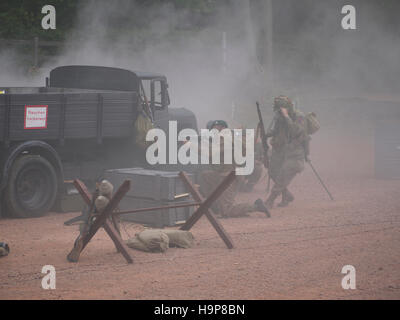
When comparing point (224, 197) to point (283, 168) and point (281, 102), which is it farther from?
point (281, 102)

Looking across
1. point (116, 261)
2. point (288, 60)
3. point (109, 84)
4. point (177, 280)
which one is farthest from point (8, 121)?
point (288, 60)

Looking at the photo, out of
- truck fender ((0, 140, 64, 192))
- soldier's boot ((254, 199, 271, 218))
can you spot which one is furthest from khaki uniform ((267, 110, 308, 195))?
truck fender ((0, 140, 64, 192))

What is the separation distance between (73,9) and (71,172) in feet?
45.2

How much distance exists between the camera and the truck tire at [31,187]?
1206cm

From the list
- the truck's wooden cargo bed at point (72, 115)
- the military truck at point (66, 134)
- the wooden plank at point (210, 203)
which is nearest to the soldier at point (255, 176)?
the military truck at point (66, 134)

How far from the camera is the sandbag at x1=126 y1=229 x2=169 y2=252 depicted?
9.55 metres

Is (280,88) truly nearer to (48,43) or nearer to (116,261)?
(48,43)

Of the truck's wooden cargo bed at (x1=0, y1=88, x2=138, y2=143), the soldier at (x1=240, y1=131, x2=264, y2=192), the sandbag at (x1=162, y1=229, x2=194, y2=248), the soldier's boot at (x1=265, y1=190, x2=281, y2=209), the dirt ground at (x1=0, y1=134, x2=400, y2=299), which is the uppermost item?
the truck's wooden cargo bed at (x1=0, y1=88, x2=138, y2=143)

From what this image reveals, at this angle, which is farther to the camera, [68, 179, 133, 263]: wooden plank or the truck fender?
the truck fender

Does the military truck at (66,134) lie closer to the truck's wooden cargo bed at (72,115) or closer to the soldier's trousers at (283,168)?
the truck's wooden cargo bed at (72,115)

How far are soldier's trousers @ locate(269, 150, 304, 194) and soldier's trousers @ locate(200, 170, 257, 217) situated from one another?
125cm

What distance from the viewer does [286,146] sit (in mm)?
13758

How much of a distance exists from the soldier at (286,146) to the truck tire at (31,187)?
380 cm

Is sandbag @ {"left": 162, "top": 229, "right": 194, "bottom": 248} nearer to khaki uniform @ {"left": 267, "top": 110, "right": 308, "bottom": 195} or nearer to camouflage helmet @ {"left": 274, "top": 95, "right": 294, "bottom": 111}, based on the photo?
khaki uniform @ {"left": 267, "top": 110, "right": 308, "bottom": 195}
